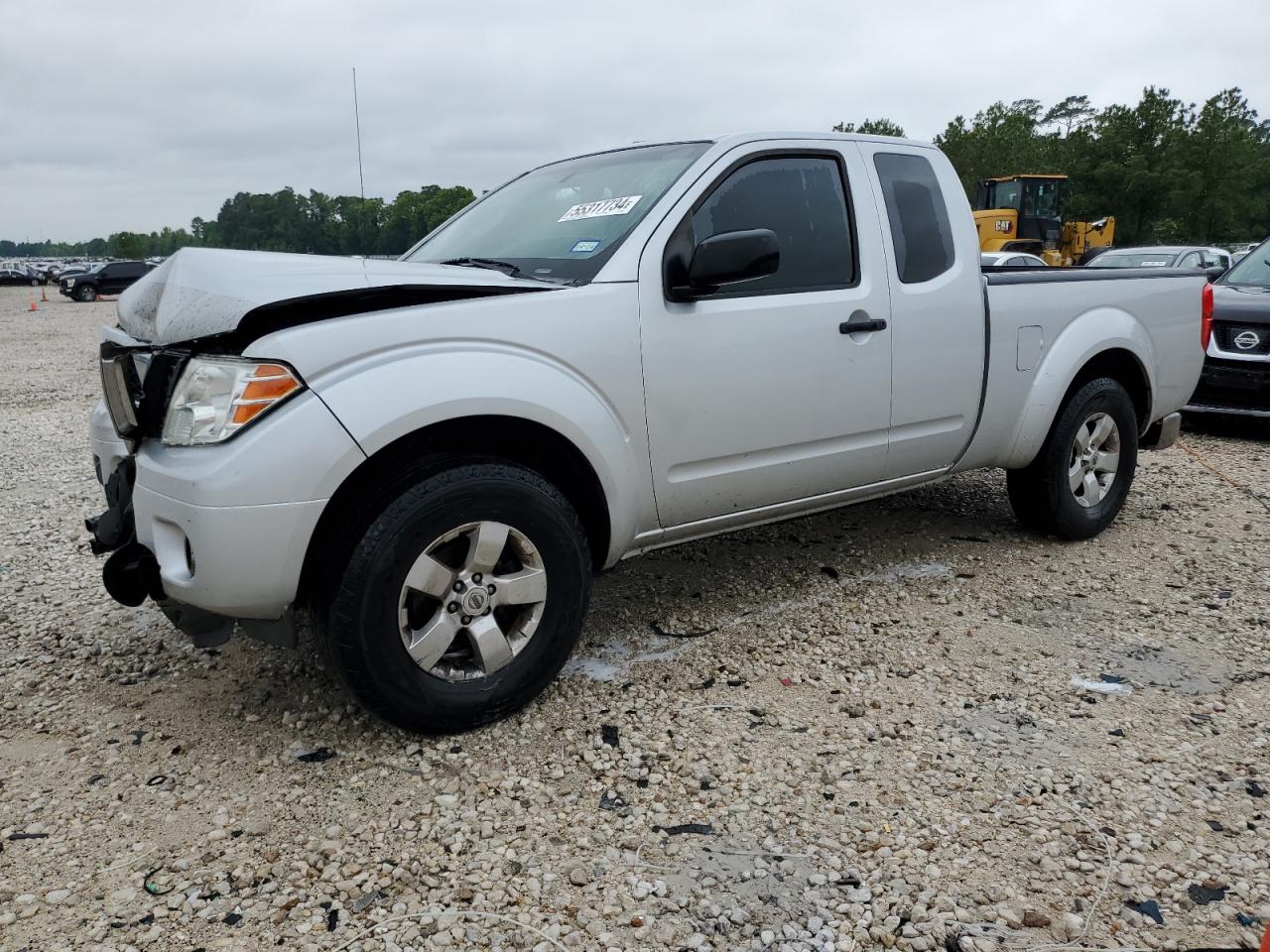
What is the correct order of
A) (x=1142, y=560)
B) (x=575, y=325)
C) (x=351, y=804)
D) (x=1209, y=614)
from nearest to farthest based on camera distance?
1. (x=351, y=804)
2. (x=575, y=325)
3. (x=1209, y=614)
4. (x=1142, y=560)

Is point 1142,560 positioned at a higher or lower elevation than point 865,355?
lower

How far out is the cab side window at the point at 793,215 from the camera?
3.42 meters

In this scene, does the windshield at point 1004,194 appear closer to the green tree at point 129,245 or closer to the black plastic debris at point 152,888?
the black plastic debris at point 152,888

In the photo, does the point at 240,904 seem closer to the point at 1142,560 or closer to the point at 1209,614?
the point at 1209,614

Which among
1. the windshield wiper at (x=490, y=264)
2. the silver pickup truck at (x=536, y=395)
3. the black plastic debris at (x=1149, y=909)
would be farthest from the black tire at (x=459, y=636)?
the black plastic debris at (x=1149, y=909)

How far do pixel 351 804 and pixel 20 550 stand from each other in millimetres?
3224

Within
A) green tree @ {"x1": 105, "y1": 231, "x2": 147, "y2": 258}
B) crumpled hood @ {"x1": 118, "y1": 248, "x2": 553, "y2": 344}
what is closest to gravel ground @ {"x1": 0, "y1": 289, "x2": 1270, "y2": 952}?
crumpled hood @ {"x1": 118, "y1": 248, "x2": 553, "y2": 344}

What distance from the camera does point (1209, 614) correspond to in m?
3.90

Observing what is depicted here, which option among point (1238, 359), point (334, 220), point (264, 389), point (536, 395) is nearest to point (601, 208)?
point (536, 395)

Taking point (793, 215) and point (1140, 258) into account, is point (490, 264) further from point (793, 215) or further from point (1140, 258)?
point (1140, 258)

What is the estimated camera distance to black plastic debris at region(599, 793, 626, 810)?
2.60m

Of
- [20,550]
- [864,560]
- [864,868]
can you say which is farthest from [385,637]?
[20,550]

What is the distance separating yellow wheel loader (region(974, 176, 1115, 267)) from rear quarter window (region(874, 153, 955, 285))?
2051cm

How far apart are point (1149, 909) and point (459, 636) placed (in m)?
1.90
